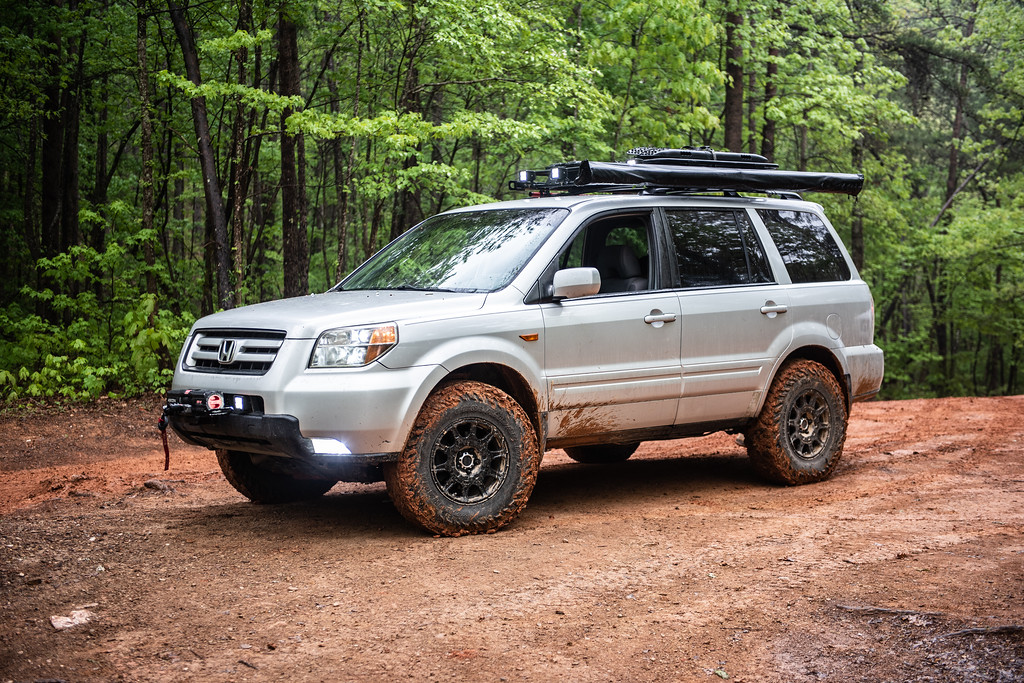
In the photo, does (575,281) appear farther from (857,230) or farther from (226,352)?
(857,230)

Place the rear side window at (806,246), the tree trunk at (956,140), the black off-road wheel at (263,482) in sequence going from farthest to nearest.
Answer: the tree trunk at (956,140)
the rear side window at (806,246)
the black off-road wheel at (263,482)

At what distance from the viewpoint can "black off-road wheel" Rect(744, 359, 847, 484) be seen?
7.15 metres

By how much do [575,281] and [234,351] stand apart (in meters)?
2.09

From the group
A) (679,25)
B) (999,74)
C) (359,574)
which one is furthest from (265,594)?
(999,74)

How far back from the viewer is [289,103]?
1180 cm

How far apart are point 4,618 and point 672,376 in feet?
13.9

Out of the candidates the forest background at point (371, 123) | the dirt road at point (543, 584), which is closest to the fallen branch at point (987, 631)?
the dirt road at point (543, 584)

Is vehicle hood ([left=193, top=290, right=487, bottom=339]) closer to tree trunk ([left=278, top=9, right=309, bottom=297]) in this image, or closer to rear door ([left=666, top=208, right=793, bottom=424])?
rear door ([left=666, top=208, right=793, bottom=424])

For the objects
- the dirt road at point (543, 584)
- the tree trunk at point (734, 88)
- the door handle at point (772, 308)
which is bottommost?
the dirt road at point (543, 584)

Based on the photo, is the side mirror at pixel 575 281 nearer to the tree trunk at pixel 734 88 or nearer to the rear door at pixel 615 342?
the rear door at pixel 615 342

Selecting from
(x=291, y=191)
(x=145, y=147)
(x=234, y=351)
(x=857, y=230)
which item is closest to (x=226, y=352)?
(x=234, y=351)

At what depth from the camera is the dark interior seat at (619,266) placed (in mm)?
6723

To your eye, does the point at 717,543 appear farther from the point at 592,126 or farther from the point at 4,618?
the point at 592,126

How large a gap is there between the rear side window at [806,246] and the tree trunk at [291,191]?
8912 millimetres
